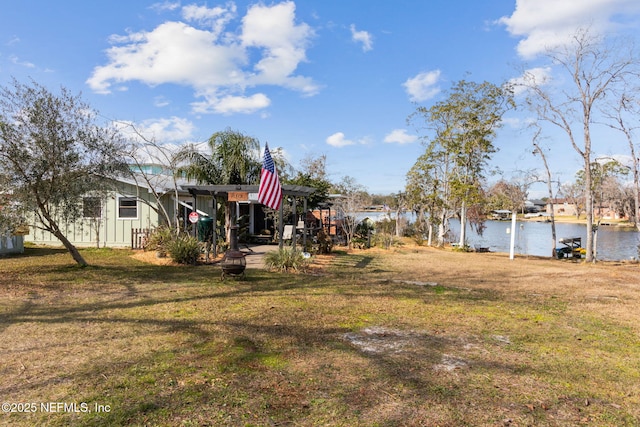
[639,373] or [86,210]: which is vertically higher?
[86,210]

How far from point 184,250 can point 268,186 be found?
3225 mm

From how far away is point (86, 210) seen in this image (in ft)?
32.2

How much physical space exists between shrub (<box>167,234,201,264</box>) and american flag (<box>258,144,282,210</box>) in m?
2.76

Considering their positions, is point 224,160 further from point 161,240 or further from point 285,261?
point 285,261

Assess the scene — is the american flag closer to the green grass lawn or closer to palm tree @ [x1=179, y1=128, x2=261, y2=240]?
the green grass lawn

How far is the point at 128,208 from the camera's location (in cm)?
1590

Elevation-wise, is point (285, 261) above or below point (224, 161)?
below

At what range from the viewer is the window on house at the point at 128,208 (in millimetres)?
15867

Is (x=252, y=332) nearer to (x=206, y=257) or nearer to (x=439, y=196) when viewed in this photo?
(x=206, y=257)

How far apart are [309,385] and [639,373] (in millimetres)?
3229

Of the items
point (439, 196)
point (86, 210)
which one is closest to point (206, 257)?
point (86, 210)

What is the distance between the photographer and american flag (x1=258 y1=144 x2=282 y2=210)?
378 inches

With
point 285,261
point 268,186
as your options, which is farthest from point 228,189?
point 285,261

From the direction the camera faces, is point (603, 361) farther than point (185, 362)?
Yes
